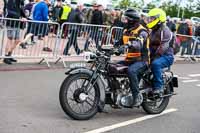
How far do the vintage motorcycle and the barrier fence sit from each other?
390cm

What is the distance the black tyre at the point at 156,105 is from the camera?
7.91 meters

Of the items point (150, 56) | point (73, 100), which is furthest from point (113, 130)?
point (150, 56)

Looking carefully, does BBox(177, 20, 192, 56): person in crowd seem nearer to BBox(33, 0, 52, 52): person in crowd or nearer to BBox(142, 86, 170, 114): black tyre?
BBox(33, 0, 52, 52): person in crowd

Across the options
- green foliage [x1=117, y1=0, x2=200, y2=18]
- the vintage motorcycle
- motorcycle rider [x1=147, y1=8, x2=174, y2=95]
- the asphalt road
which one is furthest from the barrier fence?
green foliage [x1=117, y1=0, x2=200, y2=18]

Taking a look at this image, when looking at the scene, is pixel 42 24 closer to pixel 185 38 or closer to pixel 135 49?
pixel 135 49

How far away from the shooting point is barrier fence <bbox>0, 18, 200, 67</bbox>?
11.7m

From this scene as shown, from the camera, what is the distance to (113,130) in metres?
6.70

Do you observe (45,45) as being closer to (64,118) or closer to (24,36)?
(24,36)

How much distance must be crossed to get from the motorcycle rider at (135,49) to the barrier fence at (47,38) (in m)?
3.67

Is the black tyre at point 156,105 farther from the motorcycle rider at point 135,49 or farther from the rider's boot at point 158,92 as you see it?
the motorcycle rider at point 135,49

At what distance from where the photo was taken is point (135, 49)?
7324mm

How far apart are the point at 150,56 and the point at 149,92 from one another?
1.97 ft

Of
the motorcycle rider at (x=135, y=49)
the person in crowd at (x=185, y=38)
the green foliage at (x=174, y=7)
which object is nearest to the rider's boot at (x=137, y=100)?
the motorcycle rider at (x=135, y=49)

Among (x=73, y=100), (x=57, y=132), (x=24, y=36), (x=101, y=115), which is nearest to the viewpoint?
(x=57, y=132)
